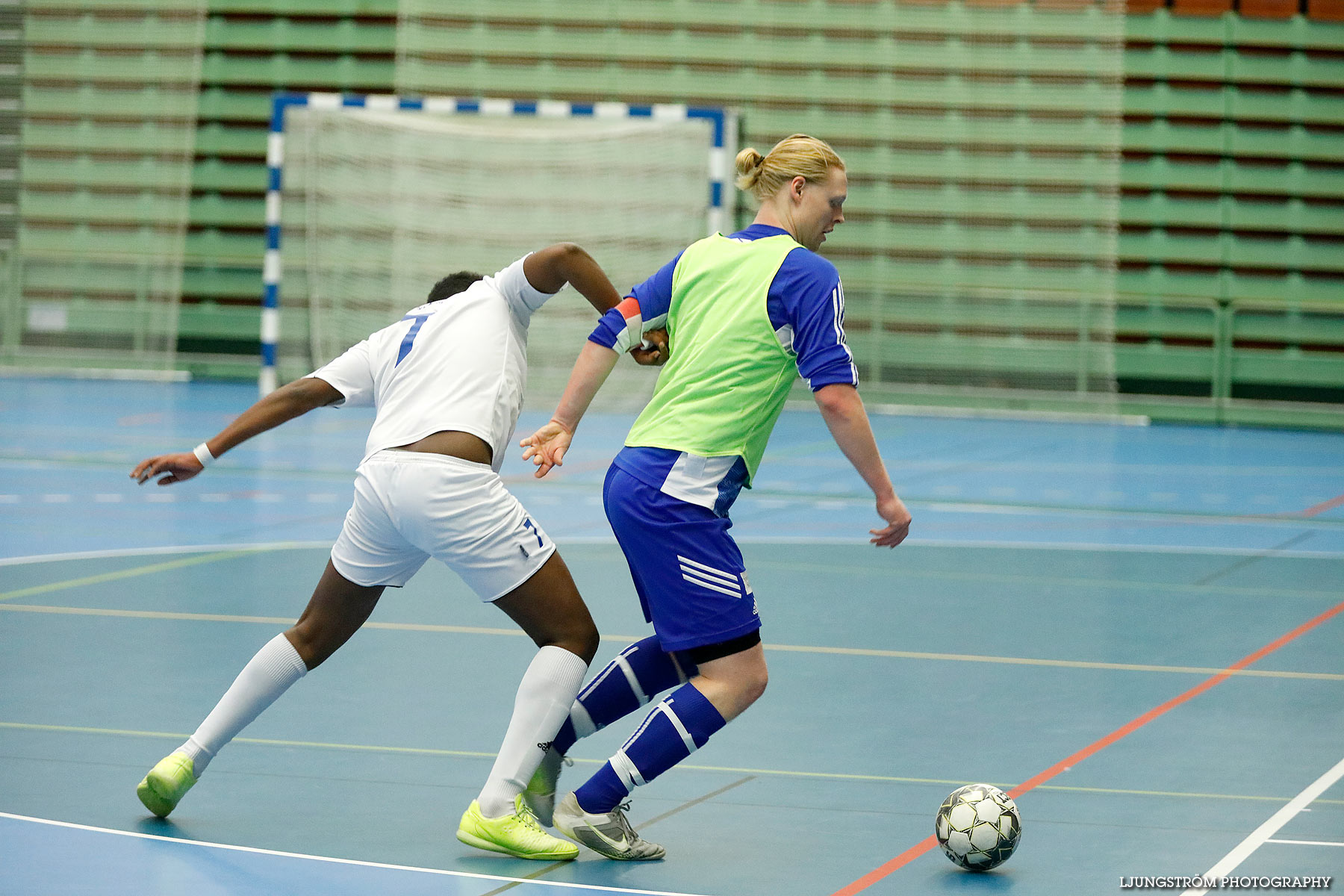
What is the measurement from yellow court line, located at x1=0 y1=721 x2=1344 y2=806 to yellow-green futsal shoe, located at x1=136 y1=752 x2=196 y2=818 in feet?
2.81

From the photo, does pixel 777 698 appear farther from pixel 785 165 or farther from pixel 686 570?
pixel 785 165

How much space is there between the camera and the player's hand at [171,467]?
4520 mm

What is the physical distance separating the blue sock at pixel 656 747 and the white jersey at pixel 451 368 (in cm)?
82

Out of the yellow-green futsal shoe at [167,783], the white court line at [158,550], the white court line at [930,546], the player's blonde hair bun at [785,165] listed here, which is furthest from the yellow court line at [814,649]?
the player's blonde hair bun at [785,165]

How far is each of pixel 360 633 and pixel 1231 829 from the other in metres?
3.88

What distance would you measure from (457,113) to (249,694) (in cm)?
1472

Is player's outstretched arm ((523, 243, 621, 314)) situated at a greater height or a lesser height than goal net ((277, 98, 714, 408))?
lesser

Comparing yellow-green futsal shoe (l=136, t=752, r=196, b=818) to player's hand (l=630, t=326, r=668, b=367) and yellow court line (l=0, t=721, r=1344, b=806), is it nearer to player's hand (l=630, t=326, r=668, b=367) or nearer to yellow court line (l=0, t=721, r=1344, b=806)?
yellow court line (l=0, t=721, r=1344, b=806)

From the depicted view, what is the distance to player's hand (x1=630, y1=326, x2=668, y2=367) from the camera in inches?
174

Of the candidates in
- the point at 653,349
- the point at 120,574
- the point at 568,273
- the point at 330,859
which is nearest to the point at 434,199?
the point at 120,574

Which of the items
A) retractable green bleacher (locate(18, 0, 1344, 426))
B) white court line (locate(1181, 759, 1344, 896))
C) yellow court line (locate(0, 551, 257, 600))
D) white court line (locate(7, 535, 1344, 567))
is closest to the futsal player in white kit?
white court line (locate(1181, 759, 1344, 896))

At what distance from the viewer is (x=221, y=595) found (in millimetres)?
8008

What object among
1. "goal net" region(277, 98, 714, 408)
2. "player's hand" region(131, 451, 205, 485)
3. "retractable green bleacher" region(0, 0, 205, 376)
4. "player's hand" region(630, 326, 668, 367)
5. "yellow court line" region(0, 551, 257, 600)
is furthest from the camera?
"retractable green bleacher" region(0, 0, 205, 376)

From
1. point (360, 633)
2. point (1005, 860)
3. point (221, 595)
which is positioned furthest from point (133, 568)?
point (1005, 860)
